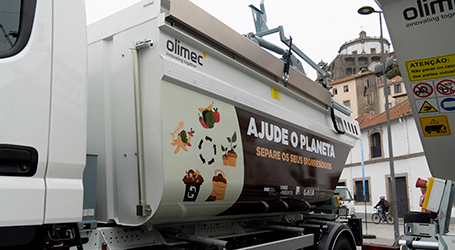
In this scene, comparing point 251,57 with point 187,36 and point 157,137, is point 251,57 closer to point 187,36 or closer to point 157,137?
point 187,36

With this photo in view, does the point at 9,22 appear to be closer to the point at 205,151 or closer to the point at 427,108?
the point at 205,151

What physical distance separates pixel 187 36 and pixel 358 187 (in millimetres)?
28173

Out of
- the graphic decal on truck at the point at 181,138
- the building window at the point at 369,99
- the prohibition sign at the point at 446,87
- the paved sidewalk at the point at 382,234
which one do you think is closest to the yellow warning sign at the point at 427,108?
the prohibition sign at the point at 446,87

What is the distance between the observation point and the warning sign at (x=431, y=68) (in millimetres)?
2678

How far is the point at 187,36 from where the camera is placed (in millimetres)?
3402

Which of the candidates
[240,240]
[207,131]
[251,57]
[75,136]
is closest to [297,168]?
[240,240]

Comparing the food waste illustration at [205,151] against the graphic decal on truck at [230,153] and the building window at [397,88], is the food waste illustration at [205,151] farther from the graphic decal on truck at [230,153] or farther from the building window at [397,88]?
the building window at [397,88]

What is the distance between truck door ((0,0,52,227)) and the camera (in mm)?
1993

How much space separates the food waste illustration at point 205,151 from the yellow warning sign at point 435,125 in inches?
65.1

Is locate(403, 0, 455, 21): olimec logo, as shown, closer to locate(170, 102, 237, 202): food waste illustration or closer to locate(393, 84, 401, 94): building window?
locate(170, 102, 237, 202): food waste illustration

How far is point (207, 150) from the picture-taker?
3424mm

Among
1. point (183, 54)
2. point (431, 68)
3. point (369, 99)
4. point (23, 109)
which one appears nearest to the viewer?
point (23, 109)

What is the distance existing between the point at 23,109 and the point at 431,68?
103 inches

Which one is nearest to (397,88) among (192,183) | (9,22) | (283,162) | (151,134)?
(283,162)
